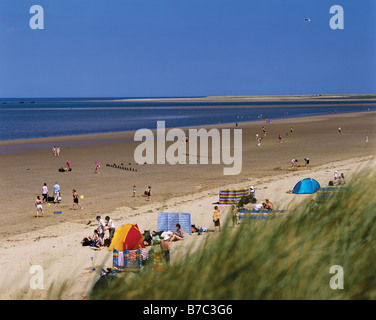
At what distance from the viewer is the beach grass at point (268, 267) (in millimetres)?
3234

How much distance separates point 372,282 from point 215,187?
20359 millimetres

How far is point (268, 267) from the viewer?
3383 millimetres

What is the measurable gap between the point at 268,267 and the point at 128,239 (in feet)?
27.7

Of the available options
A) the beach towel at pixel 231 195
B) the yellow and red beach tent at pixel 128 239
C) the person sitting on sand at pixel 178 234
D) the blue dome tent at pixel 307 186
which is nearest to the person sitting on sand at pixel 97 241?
→ the yellow and red beach tent at pixel 128 239

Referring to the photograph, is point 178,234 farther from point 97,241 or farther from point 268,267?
point 268,267

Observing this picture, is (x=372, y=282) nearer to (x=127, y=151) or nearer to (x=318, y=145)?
(x=127, y=151)

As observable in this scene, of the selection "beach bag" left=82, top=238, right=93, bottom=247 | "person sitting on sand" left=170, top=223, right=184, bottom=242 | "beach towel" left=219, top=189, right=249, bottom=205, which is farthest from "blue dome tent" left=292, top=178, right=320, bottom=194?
"beach bag" left=82, top=238, right=93, bottom=247

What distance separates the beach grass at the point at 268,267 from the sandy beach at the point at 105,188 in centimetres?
38

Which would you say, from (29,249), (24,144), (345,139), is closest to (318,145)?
(345,139)

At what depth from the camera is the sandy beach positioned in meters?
11.2

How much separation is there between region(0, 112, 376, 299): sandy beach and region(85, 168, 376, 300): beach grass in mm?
381

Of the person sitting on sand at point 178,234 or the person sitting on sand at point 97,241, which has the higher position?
the person sitting on sand at point 178,234

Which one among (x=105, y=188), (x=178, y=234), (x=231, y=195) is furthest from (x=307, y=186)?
(x=105, y=188)

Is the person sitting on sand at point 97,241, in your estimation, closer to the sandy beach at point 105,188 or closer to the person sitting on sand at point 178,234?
the sandy beach at point 105,188
